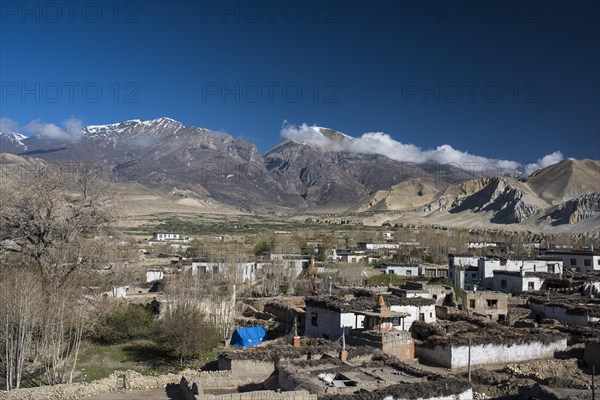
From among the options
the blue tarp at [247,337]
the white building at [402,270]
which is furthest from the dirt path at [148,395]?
the white building at [402,270]

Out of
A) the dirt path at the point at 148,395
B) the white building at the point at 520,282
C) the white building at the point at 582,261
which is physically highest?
the white building at the point at 582,261

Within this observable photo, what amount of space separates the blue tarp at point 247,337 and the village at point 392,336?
0.06 m

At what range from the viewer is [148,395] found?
20.5 meters

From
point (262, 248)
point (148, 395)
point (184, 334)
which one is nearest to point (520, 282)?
point (184, 334)

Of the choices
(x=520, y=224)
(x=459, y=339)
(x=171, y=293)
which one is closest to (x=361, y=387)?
(x=459, y=339)

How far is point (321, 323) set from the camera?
3025 centimetres

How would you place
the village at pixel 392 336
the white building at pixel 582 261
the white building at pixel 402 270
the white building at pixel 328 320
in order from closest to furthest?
the village at pixel 392 336
the white building at pixel 328 320
the white building at pixel 582 261
the white building at pixel 402 270

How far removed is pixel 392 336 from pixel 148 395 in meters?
9.84

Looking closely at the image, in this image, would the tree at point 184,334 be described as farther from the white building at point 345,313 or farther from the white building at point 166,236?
the white building at point 166,236

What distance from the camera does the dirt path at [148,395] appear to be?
65.4 ft

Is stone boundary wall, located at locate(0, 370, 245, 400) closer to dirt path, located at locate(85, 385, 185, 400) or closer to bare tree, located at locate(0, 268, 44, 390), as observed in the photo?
dirt path, located at locate(85, 385, 185, 400)

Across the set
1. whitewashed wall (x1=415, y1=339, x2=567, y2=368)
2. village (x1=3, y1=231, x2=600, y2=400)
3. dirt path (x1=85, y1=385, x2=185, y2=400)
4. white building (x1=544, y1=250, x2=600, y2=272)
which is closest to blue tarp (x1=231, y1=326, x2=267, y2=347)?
village (x1=3, y1=231, x2=600, y2=400)

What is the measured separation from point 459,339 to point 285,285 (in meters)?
29.4

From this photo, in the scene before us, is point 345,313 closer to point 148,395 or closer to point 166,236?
point 148,395
